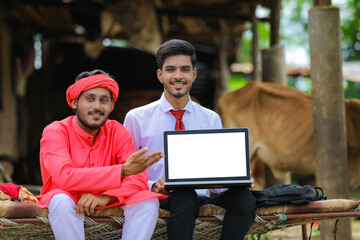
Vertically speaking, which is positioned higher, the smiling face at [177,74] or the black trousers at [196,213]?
the smiling face at [177,74]

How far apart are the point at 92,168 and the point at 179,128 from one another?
0.89 m

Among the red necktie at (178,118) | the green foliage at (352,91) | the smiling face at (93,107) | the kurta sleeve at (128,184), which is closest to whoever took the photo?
the kurta sleeve at (128,184)

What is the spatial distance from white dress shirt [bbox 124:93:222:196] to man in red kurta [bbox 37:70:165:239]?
29 centimetres

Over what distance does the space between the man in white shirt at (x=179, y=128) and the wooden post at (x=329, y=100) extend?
1713mm

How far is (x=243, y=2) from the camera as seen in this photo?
8672 mm

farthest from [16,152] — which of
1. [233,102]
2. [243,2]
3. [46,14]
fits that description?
[243,2]

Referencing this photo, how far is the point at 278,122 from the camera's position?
759 centimetres

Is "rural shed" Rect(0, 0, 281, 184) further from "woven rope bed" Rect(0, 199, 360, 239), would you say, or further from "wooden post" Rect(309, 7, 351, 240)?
"woven rope bed" Rect(0, 199, 360, 239)

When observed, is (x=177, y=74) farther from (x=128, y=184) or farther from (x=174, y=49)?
(x=128, y=184)

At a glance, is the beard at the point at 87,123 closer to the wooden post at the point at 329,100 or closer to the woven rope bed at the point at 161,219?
the woven rope bed at the point at 161,219

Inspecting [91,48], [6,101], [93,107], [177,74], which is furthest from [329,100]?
[6,101]

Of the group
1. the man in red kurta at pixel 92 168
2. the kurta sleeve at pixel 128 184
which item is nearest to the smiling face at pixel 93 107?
the man in red kurta at pixel 92 168

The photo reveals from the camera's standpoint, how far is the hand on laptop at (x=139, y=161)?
2.88 meters

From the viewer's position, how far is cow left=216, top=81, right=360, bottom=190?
7.13m
